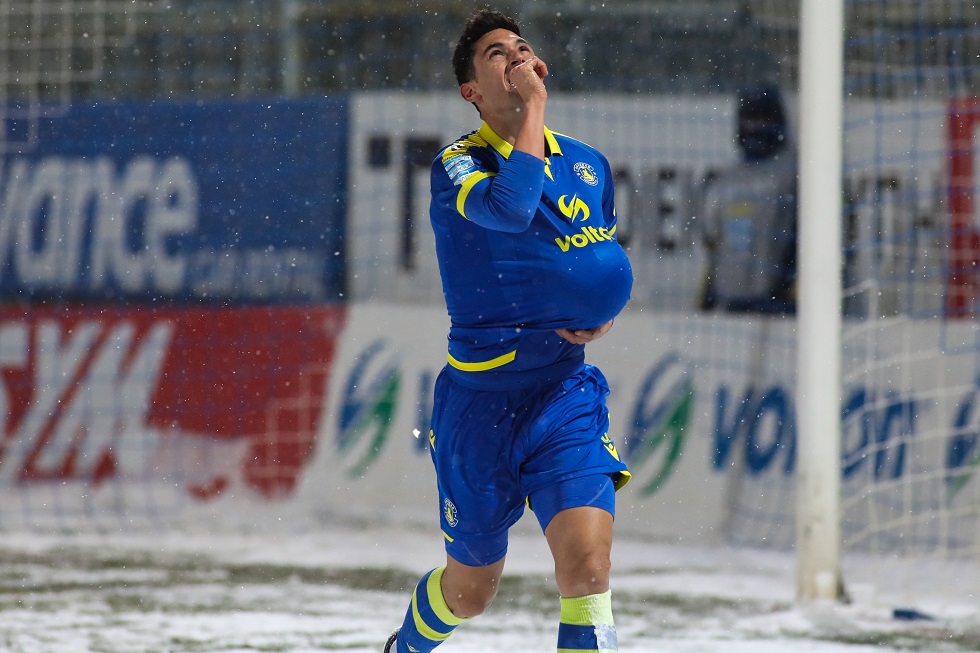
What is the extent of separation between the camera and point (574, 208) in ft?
11.5

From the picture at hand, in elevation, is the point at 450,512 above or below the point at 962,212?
below

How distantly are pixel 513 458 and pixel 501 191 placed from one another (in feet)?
2.45

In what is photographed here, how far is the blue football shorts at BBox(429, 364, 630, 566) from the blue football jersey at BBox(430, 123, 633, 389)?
7 centimetres

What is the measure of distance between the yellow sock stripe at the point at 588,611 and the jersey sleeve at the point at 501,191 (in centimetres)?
96

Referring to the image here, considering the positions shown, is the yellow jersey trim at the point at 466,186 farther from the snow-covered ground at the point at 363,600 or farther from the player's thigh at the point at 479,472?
the snow-covered ground at the point at 363,600

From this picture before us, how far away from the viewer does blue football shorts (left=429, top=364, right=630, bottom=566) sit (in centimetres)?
344

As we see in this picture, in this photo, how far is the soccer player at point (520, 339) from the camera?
3.37 m

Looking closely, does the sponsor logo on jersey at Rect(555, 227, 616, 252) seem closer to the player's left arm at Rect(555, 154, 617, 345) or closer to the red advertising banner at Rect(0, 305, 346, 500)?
the player's left arm at Rect(555, 154, 617, 345)

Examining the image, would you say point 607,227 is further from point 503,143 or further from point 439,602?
point 439,602

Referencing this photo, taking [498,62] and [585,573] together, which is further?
[498,62]

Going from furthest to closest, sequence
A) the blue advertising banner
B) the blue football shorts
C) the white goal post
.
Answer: the blue advertising banner < the white goal post < the blue football shorts

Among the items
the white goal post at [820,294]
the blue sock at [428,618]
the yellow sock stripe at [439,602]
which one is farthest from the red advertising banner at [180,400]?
the yellow sock stripe at [439,602]

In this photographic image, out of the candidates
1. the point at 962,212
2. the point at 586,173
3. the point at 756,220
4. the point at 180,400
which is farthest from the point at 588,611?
the point at 180,400

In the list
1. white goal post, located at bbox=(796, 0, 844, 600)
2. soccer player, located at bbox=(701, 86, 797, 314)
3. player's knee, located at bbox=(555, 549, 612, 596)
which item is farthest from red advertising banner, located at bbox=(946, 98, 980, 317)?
player's knee, located at bbox=(555, 549, 612, 596)
